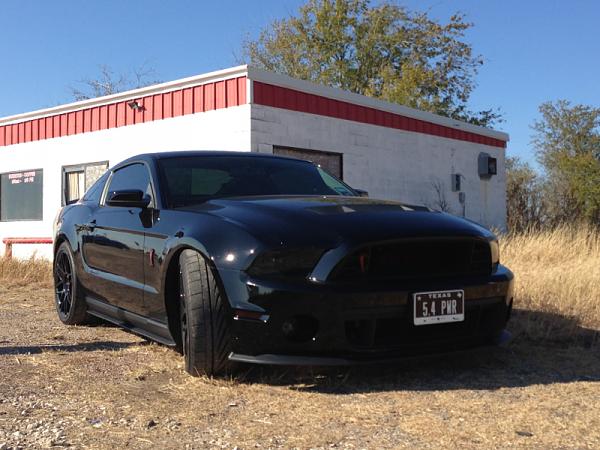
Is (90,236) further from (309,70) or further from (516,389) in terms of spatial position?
(309,70)

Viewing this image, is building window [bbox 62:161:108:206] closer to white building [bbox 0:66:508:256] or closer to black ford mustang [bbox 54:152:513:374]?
white building [bbox 0:66:508:256]

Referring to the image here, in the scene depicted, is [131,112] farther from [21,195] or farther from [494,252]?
[494,252]

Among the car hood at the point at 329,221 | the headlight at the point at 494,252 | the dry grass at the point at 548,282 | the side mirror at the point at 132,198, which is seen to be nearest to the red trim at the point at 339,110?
the dry grass at the point at 548,282

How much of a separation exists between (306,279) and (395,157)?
977cm

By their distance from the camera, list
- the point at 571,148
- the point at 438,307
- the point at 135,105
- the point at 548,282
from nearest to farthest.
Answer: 1. the point at 438,307
2. the point at 548,282
3. the point at 135,105
4. the point at 571,148

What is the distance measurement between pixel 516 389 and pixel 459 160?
39.2 ft

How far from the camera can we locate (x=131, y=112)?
11.4m

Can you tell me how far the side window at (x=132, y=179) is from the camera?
4.52 meters

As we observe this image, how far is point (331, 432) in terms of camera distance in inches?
106

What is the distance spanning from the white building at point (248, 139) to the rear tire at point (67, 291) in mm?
4315

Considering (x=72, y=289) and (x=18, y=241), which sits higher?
(x=72, y=289)

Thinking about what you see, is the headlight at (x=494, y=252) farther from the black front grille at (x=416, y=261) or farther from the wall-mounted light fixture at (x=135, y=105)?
the wall-mounted light fixture at (x=135, y=105)

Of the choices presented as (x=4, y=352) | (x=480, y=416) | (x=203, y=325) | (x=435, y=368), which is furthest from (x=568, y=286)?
(x=4, y=352)

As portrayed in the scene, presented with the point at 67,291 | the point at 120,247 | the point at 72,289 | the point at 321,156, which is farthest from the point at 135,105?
the point at 120,247
